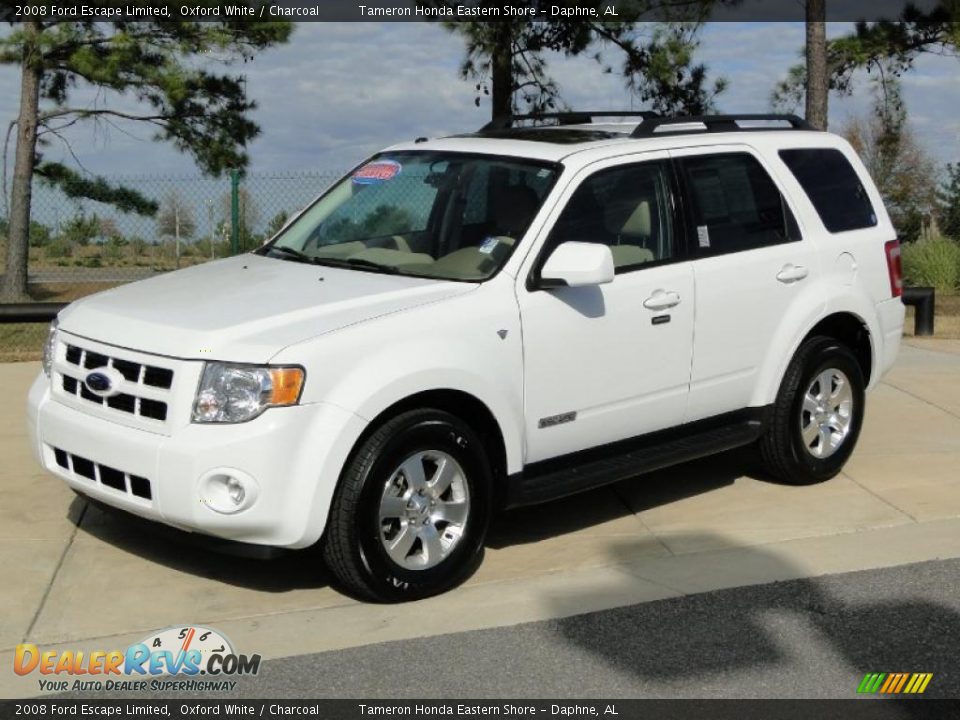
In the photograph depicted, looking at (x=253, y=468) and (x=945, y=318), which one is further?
(x=945, y=318)

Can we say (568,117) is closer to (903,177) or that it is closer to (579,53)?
(579,53)

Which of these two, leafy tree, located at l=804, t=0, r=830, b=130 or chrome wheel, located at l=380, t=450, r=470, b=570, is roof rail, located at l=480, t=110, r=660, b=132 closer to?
chrome wheel, located at l=380, t=450, r=470, b=570

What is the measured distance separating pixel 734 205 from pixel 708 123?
518 mm

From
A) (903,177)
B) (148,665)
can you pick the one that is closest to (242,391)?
(148,665)

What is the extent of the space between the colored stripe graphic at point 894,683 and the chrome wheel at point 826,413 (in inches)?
103

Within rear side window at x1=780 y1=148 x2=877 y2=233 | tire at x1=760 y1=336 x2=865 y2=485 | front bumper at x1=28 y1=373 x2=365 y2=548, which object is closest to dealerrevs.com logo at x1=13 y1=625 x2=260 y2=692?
front bumper at x1=28 y1=373 x2=365 y2=548

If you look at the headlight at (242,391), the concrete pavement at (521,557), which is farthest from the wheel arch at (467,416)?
the concrete pavement at (521,557)

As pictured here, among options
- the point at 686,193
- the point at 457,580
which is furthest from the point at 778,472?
the point at 457,580

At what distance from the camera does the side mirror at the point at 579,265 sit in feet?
19.8

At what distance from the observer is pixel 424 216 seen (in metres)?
6.91

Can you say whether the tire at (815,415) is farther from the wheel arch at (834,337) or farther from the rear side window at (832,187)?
the rear side window at (832,187)

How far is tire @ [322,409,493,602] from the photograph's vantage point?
18.2 feet

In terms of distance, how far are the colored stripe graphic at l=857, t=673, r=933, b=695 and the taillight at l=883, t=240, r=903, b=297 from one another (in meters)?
3.36

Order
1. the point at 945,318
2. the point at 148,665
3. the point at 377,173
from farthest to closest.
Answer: the point at 945,318, the point at 377,173, the point at 148,665
